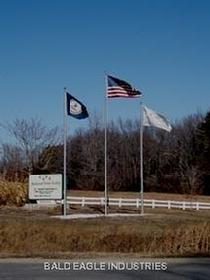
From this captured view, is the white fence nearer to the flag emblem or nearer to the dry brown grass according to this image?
the dry brown grass

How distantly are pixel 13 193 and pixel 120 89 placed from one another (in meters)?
13.0

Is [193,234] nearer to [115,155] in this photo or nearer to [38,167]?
[38,167]

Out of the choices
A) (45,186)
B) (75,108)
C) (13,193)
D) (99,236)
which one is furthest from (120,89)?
(13,193)

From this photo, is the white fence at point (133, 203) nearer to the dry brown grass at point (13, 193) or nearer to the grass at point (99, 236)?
the dry brown grass at point (13, 193)

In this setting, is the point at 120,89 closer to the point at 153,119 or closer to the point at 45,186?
A: the point at 153,119

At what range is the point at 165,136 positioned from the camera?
100 m

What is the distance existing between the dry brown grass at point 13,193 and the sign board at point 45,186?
343 centimetres

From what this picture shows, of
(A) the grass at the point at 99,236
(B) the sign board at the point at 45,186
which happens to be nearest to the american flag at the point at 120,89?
(B) the sign board at the point at 45,186

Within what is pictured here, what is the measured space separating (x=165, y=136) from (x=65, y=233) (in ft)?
238

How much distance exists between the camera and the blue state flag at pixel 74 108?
37.4 meters

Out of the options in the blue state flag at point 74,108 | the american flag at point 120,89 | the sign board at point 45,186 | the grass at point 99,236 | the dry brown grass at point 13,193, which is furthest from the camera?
the dry brown grass at point 13,193

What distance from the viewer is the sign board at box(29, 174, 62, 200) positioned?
40125 mm

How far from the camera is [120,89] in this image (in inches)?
1451

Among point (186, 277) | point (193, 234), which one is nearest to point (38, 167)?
point (193, 234)
